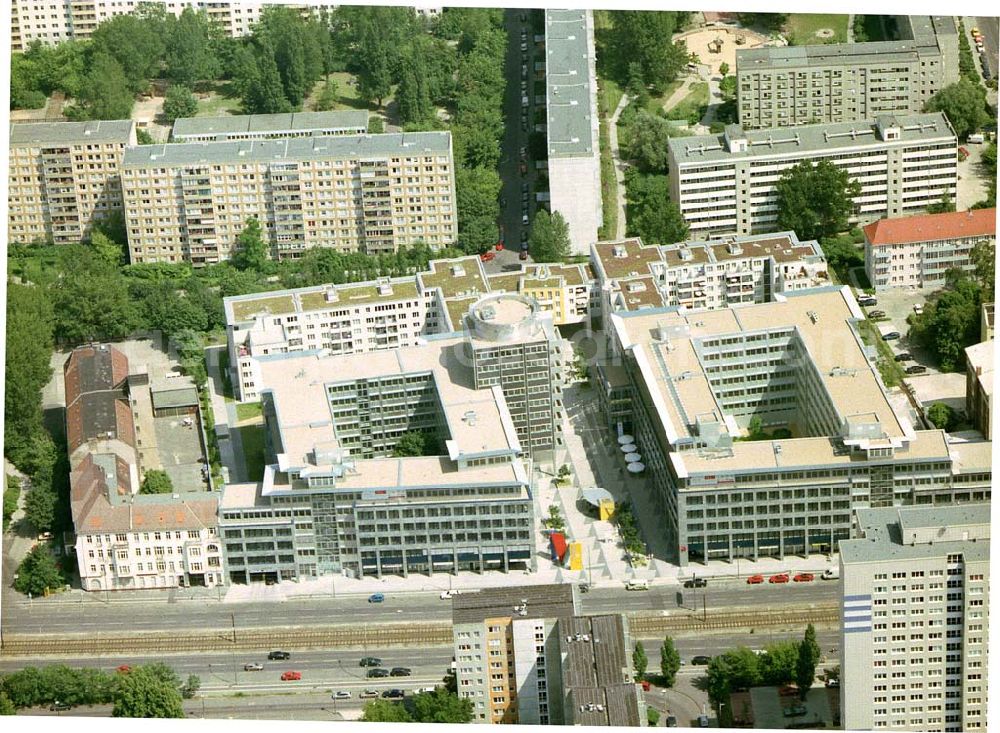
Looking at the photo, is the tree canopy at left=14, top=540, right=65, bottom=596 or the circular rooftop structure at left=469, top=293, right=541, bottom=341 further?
the circular rooftop structure at left=469, top=293, right=541, bottom=341

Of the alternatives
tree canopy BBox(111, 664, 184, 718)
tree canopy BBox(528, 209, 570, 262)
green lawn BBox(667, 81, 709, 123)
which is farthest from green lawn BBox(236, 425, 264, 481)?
green lawn BBox(667, 81, 709, 123)

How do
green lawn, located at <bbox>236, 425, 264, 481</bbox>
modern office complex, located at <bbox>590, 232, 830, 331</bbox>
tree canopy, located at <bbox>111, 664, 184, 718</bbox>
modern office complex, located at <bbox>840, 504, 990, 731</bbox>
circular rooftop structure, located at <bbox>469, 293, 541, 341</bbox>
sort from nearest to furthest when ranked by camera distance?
modern office complex, located at <bbox>840, 504, 990, 731</bbox> < tree canopy, located at <bbox>111, 664, 184, 718</bbox> < circular rooftop structure, located at <bbox>469, 293, 541, 341</bbox> < green lawn, located at <bbox>236, 425, 264, 481</bbox> < modern office complex, located at <bbox>590, 232, 830, 331</bbox>

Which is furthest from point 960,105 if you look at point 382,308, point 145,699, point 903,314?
point 145,699

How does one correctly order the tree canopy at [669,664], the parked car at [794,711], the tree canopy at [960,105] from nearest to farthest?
the parked car at [794,711], the tree canopy at [669,664], the tree canopy at [960,105]

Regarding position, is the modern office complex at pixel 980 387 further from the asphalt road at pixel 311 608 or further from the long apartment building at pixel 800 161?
the long apartment building at pixel 800 161

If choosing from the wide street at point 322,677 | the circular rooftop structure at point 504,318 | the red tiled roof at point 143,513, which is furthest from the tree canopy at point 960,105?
the red tiled roof at point 143,513

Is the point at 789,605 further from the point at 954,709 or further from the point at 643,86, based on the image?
the point at 643,86

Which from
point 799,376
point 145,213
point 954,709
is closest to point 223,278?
point 145,213

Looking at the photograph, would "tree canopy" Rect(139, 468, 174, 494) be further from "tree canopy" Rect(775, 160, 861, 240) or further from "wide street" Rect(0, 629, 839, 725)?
"tree canopy" Rect(775, 160, 861, 240)
